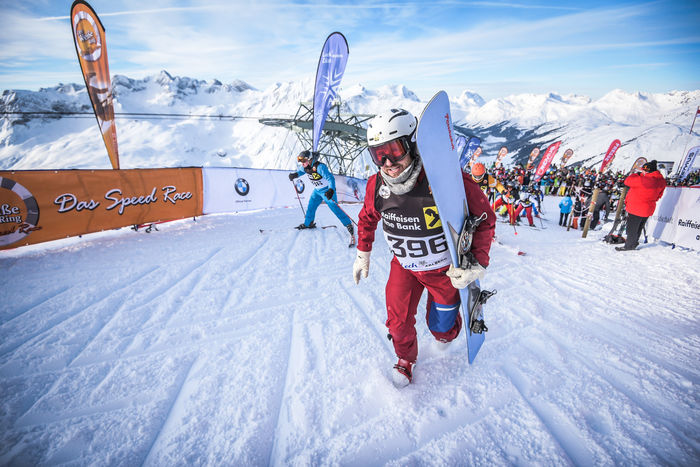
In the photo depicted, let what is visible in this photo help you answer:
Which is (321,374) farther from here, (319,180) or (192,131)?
(192,131)

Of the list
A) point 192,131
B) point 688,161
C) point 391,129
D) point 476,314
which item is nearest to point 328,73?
point 391,129

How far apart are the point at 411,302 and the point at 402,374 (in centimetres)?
59

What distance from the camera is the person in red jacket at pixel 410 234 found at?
1.84 m

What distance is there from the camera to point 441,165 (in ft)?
6.01

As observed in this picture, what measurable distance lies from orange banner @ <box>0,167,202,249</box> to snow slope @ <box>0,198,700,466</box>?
851 mm

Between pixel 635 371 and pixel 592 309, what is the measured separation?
3.99 ft

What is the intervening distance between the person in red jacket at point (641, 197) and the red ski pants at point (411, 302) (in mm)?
6217

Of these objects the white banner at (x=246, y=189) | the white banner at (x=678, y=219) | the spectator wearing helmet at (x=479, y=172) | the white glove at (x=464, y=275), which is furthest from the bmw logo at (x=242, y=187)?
the white banner at (x=678, y=219)

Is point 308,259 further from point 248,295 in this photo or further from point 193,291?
point 193,291

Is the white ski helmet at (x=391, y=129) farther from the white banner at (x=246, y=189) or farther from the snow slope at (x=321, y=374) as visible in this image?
the white banner at (x=246, y=189)

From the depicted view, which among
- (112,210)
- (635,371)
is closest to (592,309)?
(635,371)

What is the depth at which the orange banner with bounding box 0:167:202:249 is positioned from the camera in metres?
4.57

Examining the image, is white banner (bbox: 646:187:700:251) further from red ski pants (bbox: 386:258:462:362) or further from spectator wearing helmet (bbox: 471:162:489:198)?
red ski pants (bbox: 386:258:462:362)

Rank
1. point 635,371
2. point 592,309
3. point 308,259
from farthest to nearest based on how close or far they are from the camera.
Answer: point 308,259 < point 592,309 < point 635,371
